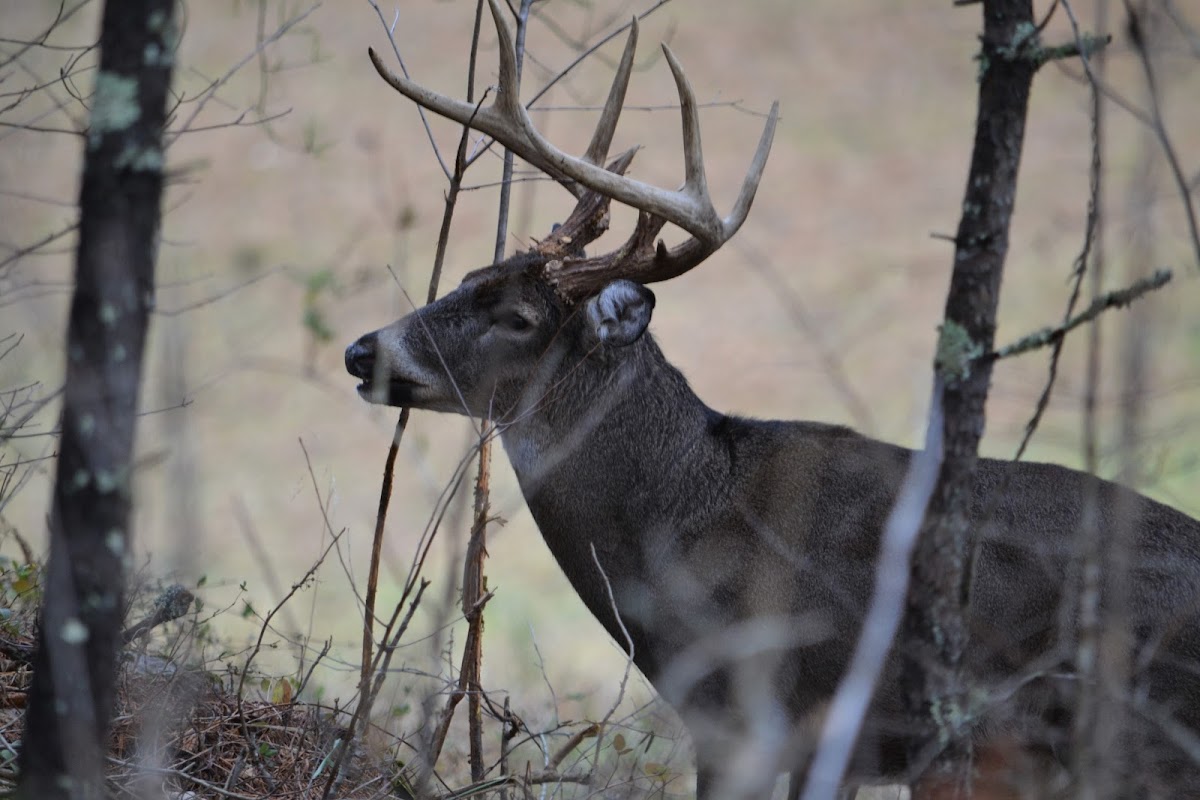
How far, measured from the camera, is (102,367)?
3.38 metres

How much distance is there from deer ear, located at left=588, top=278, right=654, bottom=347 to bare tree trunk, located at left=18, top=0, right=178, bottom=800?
284cm

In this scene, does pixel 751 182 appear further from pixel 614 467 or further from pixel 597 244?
pixel 597 244

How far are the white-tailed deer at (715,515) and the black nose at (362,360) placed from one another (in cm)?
1

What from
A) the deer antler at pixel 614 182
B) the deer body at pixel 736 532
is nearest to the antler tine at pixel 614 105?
the deer antler at pixel 614 182

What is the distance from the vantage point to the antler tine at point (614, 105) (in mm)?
5910

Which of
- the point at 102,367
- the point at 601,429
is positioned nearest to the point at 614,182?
the point at 601,429

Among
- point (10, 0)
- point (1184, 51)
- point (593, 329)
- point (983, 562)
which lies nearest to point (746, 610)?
point (983, 562)

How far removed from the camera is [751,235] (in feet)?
85.5

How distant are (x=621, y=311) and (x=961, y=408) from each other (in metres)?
2.38

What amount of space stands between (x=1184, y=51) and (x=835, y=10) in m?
27.5

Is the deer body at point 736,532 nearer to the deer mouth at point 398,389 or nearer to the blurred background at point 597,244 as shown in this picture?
the deer mouth at point 398,389

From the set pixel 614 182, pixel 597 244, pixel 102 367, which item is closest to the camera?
pixel 102 367

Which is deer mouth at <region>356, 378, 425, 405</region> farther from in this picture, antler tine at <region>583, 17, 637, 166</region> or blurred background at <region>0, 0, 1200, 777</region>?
blurred background at <region>0, 0, 1200, 777</region>

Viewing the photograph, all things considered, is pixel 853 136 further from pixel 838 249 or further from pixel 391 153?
pixel 391 153
